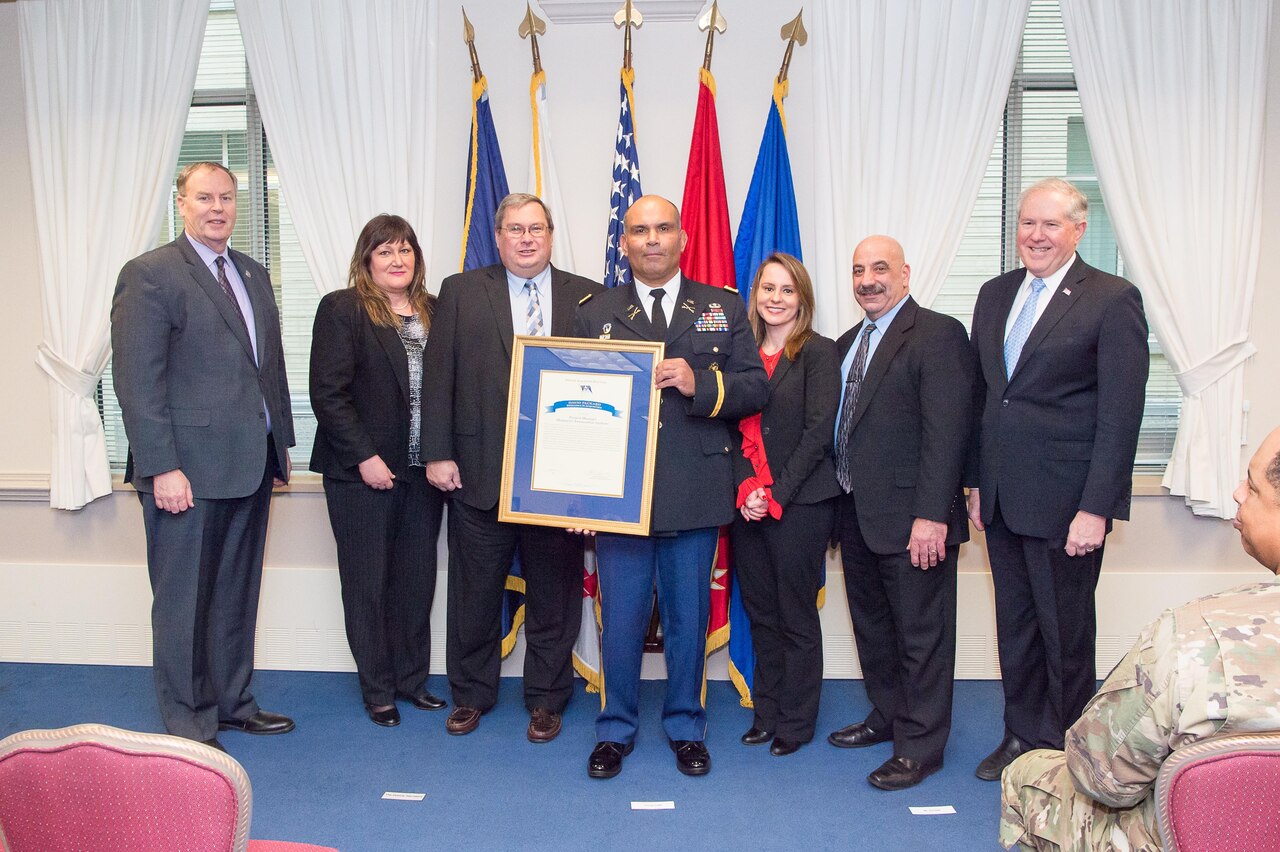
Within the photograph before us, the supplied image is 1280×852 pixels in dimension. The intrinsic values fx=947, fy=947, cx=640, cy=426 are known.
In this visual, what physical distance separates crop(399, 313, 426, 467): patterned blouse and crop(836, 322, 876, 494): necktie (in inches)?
60.0

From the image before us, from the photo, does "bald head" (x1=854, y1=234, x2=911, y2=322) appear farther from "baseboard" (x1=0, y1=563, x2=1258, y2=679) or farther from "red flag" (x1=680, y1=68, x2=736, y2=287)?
"baseboard" (x1=0, y1=563, x2=1258, y2=679)

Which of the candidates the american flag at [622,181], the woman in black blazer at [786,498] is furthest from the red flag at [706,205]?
the woman in black blazer at [786,498]

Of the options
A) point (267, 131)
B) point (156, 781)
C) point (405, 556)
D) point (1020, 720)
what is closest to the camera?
point (156, 781)

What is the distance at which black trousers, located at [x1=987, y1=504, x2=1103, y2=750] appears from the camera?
301 cm

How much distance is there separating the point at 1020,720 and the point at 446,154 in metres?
3.20

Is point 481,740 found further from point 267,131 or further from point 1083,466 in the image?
point 267,131

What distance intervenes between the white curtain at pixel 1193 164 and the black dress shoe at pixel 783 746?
6.67ft

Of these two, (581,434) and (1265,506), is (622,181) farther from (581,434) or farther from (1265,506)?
(1265,506)

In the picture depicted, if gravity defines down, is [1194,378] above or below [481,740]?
above

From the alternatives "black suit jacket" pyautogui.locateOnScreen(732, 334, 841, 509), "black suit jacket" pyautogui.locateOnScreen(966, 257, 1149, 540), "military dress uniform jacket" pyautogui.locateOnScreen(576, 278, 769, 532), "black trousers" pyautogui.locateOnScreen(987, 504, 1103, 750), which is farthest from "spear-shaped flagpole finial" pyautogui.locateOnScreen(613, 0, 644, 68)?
"black trousers" pyautogui.locateOnScreen(987, 504, 1103, 750)

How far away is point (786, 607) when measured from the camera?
3.32 m

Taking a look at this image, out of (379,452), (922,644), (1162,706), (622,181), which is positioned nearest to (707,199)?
(622,181)

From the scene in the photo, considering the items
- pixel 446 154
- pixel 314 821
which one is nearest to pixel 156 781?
pixel 314 821

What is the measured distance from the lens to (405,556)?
12.1ft
